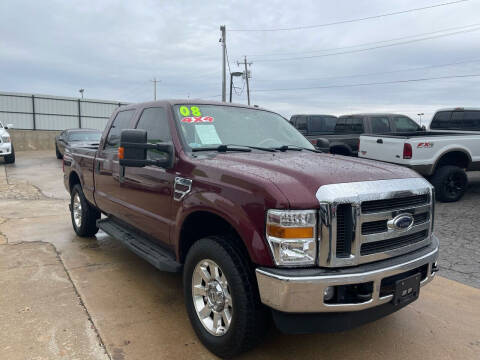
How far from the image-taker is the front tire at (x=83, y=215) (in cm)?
547

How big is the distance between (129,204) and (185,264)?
1303 millimetres

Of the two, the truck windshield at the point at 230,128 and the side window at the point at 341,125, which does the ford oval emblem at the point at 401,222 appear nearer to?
the truck windshield at the point at 230,128

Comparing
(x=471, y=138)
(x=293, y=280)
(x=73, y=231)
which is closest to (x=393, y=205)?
(x=293, y=280)

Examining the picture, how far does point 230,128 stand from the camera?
12.0 feet

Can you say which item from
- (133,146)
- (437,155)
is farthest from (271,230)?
(437,155)

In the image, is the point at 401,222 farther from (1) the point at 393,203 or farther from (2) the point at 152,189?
(2) the point at 152,189

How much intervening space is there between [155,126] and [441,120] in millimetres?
9610

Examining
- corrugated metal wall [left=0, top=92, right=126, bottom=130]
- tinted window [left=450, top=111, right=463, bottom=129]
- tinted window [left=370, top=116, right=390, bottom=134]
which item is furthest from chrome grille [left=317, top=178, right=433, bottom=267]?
corrugated metal wall [left=0, top=92, right=126, bottom=130]

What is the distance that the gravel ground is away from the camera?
4.50 m

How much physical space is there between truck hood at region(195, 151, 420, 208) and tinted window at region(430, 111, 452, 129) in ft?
29.3

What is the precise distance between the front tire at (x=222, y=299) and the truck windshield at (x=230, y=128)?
3.35 ft

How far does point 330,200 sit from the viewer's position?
7.48ft

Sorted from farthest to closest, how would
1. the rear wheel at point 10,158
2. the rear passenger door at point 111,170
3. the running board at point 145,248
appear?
the rear wheel at point 10,158 < the rear passenger door at point 111,170 < the running board at point 145,248

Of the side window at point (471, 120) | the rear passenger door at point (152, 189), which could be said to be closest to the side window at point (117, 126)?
the rear passenger door at point (152, 189)
